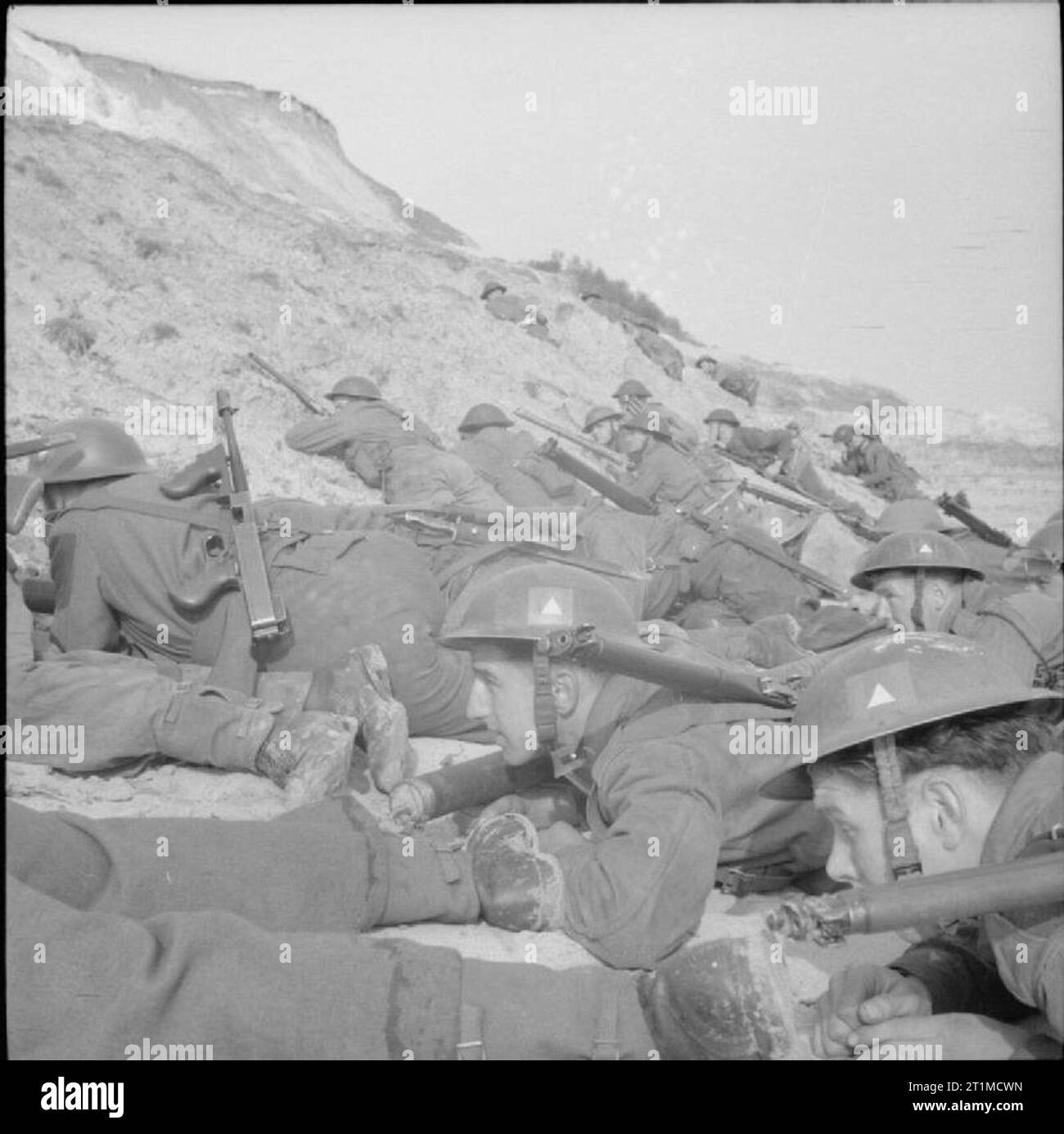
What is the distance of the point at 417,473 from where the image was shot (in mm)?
6543

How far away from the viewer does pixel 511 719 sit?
10.0ft

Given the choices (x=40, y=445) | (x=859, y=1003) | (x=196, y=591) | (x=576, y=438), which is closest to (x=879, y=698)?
(x=859, y=1003)

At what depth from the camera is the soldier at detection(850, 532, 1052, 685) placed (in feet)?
15.4

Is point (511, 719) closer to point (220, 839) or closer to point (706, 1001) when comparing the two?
point (220, 839)

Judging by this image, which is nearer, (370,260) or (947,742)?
(947,742)

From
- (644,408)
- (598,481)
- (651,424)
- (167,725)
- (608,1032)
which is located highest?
(644,408)

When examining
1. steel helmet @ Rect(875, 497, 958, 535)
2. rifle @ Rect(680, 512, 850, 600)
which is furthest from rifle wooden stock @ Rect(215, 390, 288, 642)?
steel helmet @ Rect(875, 497, 958, 535)

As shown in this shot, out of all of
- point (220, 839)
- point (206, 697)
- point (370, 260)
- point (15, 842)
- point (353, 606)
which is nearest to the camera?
point (15, 842)

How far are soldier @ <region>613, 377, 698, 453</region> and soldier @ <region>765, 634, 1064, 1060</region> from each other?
7.67 m

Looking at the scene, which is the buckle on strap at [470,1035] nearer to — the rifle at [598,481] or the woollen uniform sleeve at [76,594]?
the woollen uniform sleeve at [76,594]

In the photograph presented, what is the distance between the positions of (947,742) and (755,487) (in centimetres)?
826

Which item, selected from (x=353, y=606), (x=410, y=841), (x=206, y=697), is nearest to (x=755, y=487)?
(x=353, y=606)

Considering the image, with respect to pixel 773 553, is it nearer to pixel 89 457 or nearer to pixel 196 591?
pixel 196 591

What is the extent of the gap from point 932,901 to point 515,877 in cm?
117
